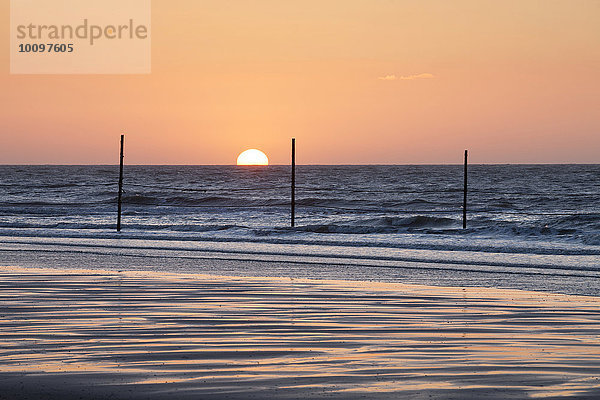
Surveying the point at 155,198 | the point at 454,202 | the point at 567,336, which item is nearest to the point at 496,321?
the point at 567,336

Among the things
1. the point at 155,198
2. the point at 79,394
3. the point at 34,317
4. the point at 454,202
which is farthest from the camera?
the point at 155,198

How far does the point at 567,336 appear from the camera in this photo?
21.3 ft

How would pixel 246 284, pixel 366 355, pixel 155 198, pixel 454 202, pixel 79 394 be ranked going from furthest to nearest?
pixel 155 198 → pixel 454 202 → pixel 246 284 → pixel 366 355 → pixel 79 394

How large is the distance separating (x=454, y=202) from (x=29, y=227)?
2776 cm

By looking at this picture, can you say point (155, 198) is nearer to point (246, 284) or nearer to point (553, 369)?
point (246, 284)

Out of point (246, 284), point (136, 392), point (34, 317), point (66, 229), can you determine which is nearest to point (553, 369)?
point (136, 392)

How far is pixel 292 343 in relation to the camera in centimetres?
605

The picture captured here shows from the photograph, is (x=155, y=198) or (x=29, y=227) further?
(x=155, y=198)

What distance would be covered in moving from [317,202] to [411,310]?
4168cm

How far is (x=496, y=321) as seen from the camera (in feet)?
23.7

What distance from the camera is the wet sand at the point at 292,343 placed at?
15.5 feet

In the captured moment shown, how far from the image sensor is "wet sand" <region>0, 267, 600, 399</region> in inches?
186

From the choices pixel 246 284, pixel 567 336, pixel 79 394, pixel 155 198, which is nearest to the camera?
pixel 79 394

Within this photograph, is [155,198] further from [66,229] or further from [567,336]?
[567,336]
